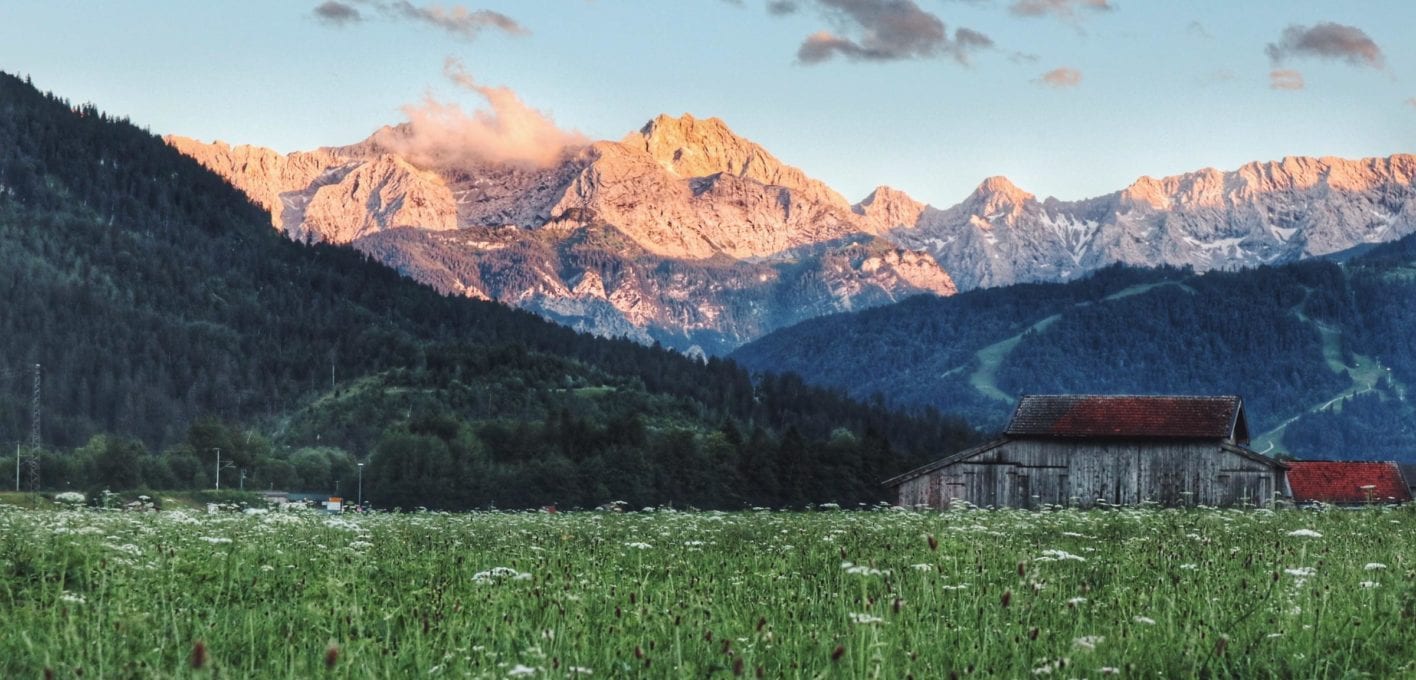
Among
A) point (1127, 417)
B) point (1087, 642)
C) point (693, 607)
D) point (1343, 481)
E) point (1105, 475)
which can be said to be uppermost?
point (1127, 417)

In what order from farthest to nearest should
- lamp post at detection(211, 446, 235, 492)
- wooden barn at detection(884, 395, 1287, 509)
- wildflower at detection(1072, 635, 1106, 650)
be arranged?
lamp post at detection(211, 446, 235, 492) < wooden barn at detection(884, 395, 1287, 509) < wildflower at detection(1072, 635, 1106, 650)

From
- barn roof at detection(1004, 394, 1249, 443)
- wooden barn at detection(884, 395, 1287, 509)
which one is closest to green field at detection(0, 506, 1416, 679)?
wooden barn at detection(884, 395, 1287, 509)

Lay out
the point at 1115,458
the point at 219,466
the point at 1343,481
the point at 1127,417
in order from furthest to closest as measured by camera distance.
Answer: the point at 219,466
the point at 1343,481
the point at 1127,417
the point at 1115,458

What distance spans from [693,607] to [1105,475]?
64.0 metres

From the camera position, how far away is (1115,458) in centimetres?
7156

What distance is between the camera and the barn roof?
230 feet

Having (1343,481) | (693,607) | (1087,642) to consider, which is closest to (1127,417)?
(1343,481)

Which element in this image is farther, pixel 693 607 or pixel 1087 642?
pixel 693 607

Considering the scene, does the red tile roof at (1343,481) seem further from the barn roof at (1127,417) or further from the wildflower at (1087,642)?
the wildflower at (1087,642)

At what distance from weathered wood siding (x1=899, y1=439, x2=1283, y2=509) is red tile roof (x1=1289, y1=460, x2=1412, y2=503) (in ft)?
96.2

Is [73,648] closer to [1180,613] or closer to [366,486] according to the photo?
[1180,613]

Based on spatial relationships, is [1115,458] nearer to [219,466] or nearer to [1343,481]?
[1343,481]

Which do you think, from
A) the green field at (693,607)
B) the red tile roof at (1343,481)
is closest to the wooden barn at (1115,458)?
the red tile roof at (1343,481)

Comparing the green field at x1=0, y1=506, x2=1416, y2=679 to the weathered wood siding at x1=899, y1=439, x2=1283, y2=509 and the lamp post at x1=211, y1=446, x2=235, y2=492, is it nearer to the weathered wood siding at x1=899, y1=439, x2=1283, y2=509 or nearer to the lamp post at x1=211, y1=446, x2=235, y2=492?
the weathered wood siding at x1=899, y1=439, x2=1283, y2=509
